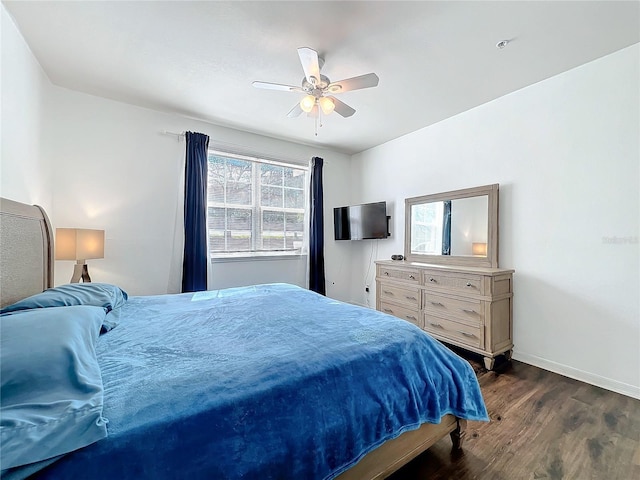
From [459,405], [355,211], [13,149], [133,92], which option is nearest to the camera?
[459,405]

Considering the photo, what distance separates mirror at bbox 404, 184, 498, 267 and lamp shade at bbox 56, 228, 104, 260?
3.61m

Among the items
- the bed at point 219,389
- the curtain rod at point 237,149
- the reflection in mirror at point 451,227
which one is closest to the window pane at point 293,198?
the curtain rod at point 237,149

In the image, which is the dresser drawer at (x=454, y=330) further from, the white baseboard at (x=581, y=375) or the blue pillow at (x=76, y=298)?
the blue pillow at (x=76, y=298)

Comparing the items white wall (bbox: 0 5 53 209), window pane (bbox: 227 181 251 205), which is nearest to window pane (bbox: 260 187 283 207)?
window pane (bbox: 227 181 251 205)

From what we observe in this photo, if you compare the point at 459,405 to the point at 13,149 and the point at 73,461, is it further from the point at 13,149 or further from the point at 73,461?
the point at 13,149

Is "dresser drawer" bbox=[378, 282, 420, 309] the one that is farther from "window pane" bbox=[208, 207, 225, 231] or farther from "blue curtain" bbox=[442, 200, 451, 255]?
"window pane" bbox=[208, 207, 225, 231]

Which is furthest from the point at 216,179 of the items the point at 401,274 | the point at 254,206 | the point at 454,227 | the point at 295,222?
the point at 454,227

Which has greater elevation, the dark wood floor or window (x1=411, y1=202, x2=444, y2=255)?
window (x1=411, y1=202, x2=444, y2=255)

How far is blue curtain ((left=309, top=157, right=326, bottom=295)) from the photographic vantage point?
4.27 metres

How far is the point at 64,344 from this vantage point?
906 mm

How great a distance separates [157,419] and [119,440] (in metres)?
0.09

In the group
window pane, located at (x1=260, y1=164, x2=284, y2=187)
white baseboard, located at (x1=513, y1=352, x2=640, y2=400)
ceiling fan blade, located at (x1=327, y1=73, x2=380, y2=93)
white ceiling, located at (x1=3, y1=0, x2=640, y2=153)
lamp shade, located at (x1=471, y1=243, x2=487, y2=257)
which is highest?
white ceiling, located at (x1=3, y1=0, x2=640, y2=153)

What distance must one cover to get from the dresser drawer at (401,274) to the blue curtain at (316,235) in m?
0.98

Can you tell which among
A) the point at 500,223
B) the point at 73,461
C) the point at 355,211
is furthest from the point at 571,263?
the point at 73,461
